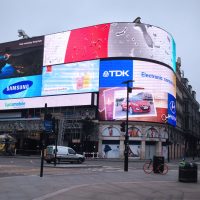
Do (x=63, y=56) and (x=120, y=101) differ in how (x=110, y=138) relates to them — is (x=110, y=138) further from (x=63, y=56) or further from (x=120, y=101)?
(x=63, y=56)

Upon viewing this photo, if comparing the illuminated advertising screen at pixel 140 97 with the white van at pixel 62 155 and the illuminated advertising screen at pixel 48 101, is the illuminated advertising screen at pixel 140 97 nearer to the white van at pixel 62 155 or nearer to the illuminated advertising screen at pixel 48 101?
the illuminated advertising screen at pixel 48 101

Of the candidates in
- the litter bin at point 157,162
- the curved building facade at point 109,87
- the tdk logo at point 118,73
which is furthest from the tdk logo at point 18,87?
the litter bin at point 157,162

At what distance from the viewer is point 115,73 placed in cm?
6694

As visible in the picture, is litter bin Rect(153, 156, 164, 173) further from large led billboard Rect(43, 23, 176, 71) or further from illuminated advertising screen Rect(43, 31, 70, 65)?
illuminated advertising screen Rect(43, 31, 70, 65)

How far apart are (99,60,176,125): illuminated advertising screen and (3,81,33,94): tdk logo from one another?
55.1ft

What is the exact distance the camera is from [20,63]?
79875 millimetres

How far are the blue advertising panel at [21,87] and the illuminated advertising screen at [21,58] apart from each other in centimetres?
108

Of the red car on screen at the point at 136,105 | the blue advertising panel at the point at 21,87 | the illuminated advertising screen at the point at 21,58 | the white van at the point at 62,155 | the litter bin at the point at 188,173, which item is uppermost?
the illuminated advertising screen at the point at 21,58

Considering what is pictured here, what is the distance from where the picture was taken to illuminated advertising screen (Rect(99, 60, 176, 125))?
65500 millimetres

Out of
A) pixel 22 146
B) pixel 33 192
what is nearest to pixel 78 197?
pixel 33 192

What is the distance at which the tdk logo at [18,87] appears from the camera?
252 feet

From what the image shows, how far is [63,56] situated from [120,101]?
14.6 metres

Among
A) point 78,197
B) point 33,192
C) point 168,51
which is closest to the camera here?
point 78,197

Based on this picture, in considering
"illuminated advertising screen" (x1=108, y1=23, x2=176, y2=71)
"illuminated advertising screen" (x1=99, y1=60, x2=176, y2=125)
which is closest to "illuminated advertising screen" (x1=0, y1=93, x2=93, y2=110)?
"illuminated advertising screen" (x1=99, y1=60, x2=176, y2=125)
